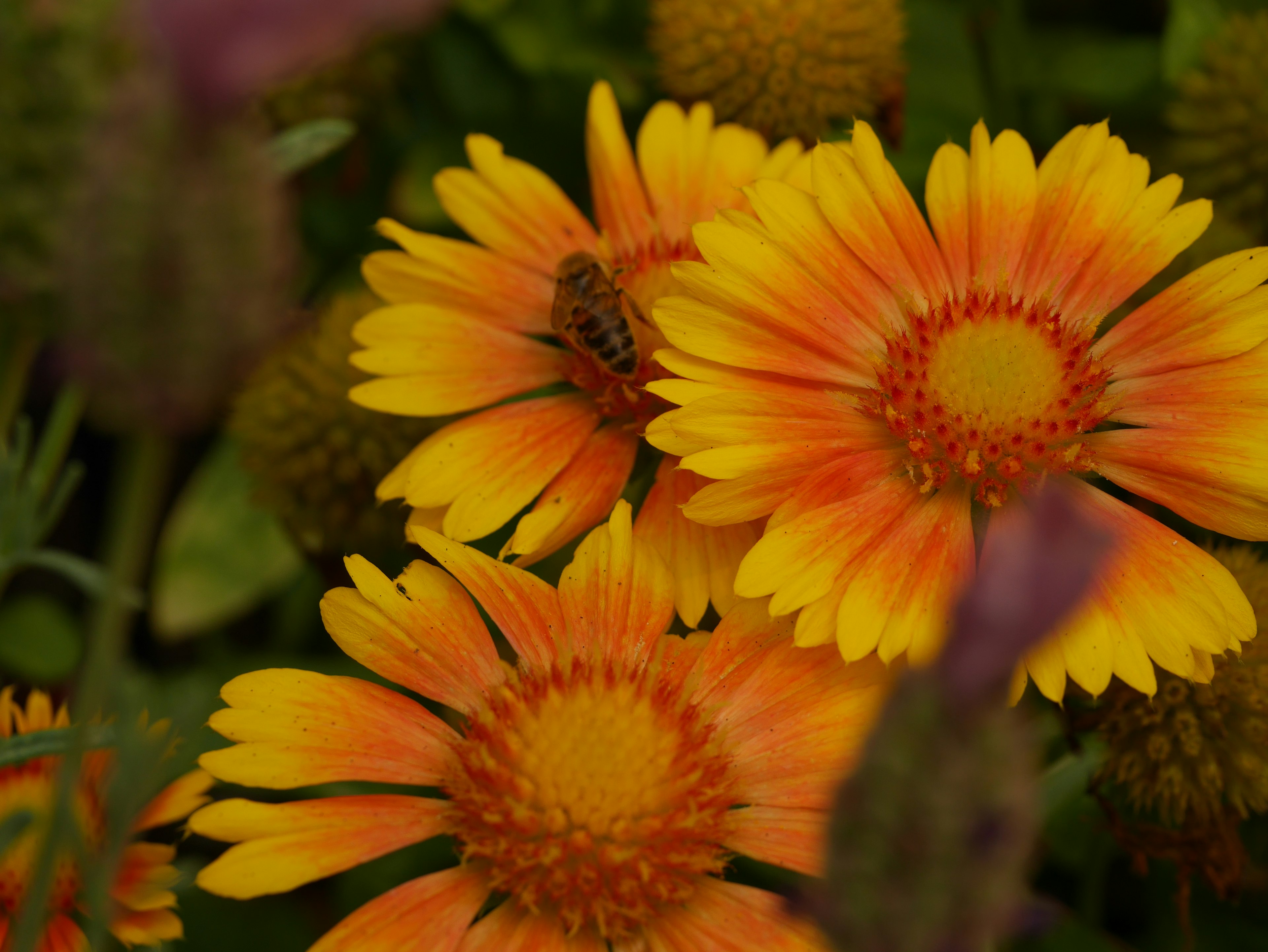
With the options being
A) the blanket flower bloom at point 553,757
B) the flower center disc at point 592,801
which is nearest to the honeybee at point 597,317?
the blanket flower bloom at point 553,757

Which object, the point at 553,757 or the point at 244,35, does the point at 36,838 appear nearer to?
the point at 553,757

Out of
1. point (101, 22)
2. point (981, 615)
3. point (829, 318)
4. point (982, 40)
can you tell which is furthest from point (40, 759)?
point (982, 40)

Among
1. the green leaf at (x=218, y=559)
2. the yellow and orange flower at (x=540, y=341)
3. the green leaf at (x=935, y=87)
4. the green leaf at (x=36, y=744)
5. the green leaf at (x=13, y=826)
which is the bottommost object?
the green leaf at (x=218, y=559)

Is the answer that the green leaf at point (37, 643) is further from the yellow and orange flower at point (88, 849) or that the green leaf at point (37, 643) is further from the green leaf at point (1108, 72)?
the green leaf at point (1108, 72)

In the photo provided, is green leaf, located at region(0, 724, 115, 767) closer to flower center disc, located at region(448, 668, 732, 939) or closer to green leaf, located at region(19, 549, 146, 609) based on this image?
green leaf, located at region(19, 549, 146, 609)

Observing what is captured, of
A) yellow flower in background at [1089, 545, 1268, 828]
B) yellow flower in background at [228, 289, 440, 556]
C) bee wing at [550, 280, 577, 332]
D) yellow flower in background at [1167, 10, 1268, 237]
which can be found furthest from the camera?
yellow flower in background at [1167, 10, 1268, 237]

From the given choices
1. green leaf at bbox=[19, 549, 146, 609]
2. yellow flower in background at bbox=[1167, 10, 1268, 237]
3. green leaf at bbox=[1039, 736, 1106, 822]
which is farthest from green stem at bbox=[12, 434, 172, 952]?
yellow flower in background at bbox=[1167, 10, 1268, 237]
